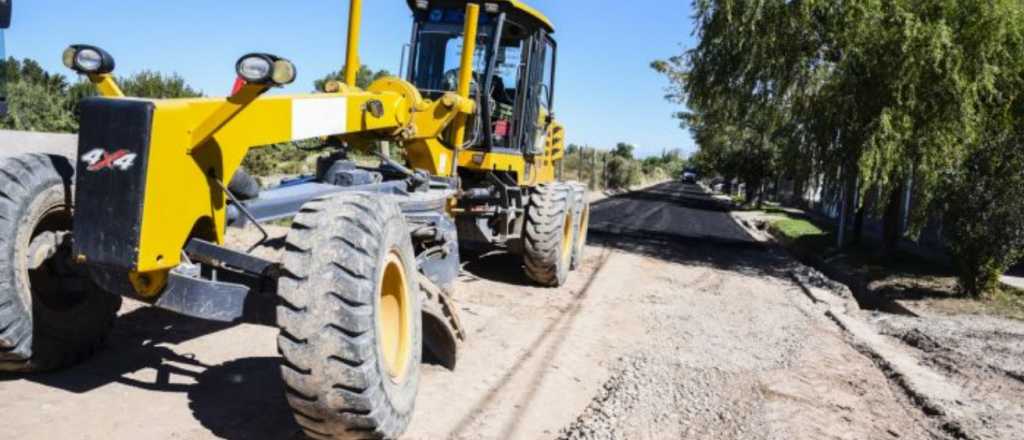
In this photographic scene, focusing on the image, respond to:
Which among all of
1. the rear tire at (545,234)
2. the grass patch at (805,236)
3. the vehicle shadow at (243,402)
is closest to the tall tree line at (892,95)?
the grass patch at (805,236)

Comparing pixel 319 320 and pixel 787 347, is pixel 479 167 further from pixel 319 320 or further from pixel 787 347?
pixel 319 320

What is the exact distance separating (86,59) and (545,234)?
17.8 ft

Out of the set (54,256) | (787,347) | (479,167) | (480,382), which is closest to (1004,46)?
(787,347)

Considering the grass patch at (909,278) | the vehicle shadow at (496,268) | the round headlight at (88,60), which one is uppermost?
the round headlight at (88,60)

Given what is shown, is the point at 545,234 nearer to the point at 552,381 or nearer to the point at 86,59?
the point at 552,381

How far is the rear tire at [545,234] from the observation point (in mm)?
8570

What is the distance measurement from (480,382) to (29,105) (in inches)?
881

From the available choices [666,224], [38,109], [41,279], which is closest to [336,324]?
A: [41,279]

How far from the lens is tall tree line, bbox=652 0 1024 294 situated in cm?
1027

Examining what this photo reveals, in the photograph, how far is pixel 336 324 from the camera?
3.26 m

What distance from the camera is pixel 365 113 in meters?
5.36

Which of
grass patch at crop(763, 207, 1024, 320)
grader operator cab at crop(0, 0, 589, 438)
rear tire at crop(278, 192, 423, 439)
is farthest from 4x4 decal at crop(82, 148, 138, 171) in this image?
grass patch at crop(763, 207, 1024, 320)

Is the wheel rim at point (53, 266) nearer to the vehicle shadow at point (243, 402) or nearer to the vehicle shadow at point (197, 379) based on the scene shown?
the vehicle shadow at point (197, 379)

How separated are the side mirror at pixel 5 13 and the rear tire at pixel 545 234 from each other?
6.09m
